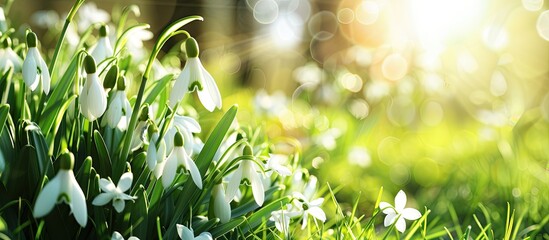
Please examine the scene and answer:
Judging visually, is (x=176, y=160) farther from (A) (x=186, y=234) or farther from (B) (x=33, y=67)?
(B) (x=33, y=67)

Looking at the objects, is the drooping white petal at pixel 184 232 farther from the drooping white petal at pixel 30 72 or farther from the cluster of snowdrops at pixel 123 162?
the drooping white petal at pixel 30 72

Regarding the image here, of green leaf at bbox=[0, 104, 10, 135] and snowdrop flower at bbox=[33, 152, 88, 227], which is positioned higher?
green leaf at bbox=[0, 104, 10, 135]

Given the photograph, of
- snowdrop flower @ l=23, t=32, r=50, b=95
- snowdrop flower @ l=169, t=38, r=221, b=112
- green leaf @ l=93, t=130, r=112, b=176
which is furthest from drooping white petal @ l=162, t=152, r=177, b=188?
snowdrop flower @ l=23, t=32, r=50, b=95

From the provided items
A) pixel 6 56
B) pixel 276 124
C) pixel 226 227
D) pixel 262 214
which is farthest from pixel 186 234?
pixel 276 124

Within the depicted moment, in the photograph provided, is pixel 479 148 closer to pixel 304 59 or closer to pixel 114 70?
pixel 114 70

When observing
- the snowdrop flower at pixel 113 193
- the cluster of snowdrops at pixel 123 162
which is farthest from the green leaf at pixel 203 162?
the snowdrop flower at pixel 113 193

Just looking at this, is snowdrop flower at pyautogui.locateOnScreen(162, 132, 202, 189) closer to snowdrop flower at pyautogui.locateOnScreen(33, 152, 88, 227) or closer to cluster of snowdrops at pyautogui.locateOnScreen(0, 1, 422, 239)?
cluster of snowdrops at pyautogui.locateOnScreen(0, 1, 422, 239)
